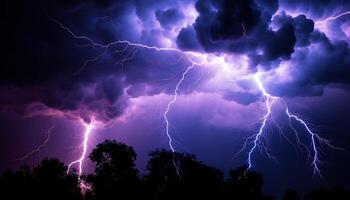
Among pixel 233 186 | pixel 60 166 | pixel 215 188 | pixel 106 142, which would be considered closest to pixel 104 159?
pixel 106 142

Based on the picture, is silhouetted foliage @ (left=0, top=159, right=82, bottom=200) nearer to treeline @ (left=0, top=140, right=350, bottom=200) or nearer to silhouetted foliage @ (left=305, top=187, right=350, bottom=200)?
treeline @ (left=0, top=140, right=350, bottom=200)

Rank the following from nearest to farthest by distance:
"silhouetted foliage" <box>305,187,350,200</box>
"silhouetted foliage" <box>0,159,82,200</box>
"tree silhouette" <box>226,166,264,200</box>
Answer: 1. "silhouetted foliage" <box>0,159,82,200</box>
2. "tree silhouette" <box>226,166,264,200</box>
3. "silhouetted foliage" <box>305,187,350,200</box>

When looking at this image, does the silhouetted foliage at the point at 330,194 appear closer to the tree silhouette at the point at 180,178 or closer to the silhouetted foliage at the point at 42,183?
the tree silhouette at the point at 180,178

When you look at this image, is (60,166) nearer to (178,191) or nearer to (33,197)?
(33,197)

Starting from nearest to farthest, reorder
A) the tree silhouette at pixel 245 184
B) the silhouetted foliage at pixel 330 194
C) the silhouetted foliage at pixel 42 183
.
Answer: the silhouetted foliage at pixel 42 183
the tree silhouette at pixel 245 184
the silhouetted foliage at pixel 330 194

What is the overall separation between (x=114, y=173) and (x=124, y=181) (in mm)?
1443

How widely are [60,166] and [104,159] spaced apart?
2599mm

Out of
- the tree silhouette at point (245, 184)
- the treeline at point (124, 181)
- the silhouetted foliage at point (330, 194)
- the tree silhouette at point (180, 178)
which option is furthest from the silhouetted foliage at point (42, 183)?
the silhouetted foliage at point (330, 194)

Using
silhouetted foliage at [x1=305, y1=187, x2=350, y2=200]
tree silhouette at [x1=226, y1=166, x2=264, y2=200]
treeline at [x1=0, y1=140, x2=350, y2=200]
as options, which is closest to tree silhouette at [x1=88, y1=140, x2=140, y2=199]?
treeline at [x1=0, y1=140, x2=350, y2=200]

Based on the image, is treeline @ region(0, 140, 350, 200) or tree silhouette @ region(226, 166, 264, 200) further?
tree silhouette @ region(226, 166, 264, 200)

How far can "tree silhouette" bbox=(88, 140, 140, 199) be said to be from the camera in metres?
19.9

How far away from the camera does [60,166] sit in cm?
2177

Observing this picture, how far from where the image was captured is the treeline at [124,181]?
1978cm

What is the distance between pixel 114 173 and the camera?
21.5 meters
